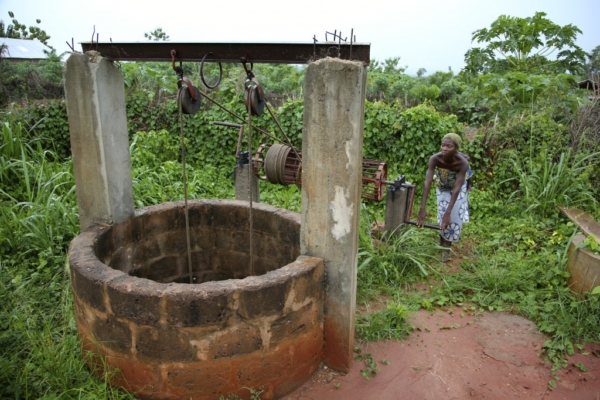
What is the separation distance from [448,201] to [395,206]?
0.57m

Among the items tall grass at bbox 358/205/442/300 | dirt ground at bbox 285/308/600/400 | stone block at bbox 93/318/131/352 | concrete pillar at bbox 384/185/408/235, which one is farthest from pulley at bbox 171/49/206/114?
concrete pillar at bbox 384/185/408/235

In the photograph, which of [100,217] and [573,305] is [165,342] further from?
[573,305]

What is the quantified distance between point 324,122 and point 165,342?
162cm

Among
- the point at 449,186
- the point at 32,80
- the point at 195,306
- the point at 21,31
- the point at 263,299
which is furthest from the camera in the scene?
the point at 21,31

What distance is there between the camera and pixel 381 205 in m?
6.89

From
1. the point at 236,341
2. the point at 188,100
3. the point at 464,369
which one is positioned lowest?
the point at 464,369

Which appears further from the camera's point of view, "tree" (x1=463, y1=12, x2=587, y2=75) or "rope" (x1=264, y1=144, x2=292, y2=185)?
"tree" (x1=463, y1=12, x2=587, y2=75)

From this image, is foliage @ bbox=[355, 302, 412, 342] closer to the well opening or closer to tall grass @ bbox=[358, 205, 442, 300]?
tall grass @ bbox=[358, 205, 442, 300]

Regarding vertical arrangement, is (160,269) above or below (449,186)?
below

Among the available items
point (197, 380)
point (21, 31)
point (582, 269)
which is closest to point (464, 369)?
point (582, 269)

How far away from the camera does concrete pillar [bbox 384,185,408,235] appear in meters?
5.19

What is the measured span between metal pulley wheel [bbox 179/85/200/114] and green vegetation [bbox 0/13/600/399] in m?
1.83

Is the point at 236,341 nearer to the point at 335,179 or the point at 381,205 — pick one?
the point at 335,179

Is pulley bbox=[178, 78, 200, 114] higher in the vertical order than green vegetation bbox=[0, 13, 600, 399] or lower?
higher
